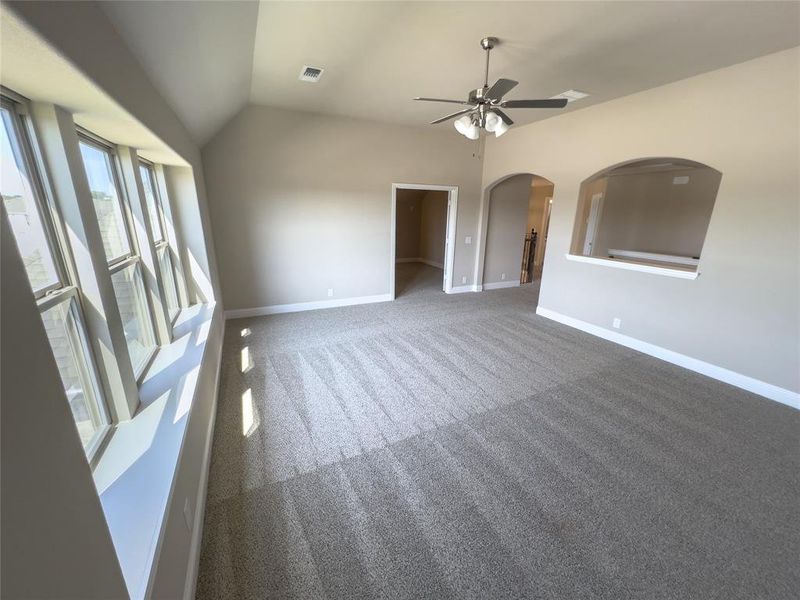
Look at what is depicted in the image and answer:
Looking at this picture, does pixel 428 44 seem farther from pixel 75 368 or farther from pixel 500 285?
pixel 500 285

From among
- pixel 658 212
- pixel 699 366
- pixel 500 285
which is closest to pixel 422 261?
pixel 500 285

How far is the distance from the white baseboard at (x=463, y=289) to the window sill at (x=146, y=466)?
4.84 metres

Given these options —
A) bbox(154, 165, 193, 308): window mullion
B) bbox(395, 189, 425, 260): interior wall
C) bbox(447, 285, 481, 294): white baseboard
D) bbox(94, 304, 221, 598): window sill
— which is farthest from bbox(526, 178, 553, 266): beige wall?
bbox(94, 304, 221, 598): window sill

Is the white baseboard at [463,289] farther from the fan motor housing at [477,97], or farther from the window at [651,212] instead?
the fan motor housing at [477,97]

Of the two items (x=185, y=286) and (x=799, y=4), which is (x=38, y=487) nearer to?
(x=185, y=286)

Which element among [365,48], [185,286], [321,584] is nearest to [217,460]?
[321,584]

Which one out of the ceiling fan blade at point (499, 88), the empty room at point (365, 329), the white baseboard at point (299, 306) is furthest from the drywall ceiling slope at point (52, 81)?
the white baseboard at point (299, 306)

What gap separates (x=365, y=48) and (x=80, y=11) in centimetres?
211

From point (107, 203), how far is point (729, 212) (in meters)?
5.18

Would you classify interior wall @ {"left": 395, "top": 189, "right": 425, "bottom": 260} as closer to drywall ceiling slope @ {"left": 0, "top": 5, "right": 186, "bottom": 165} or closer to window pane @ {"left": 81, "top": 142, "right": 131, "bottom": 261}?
window pane @ {"left": 81, "top": 142, "right": 131, "bottom": 261}

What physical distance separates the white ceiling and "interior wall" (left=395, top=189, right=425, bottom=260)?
567cm

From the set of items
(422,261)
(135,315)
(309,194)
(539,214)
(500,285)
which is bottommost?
(500,285)

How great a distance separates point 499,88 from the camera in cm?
237

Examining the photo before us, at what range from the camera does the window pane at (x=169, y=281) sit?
3.01 meters
